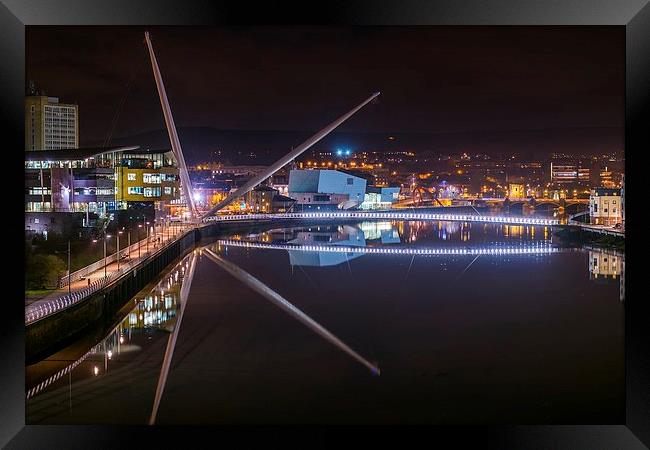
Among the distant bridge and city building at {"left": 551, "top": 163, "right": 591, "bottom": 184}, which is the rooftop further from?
city building at {"left": 551, "top": 163, "right": 591, "bottom": 184}

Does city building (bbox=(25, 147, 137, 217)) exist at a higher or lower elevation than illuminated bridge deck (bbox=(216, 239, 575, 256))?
higher

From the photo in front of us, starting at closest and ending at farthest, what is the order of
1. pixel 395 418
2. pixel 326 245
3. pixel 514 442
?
pixel 514 442
pixel 395 418
pixel 326 245

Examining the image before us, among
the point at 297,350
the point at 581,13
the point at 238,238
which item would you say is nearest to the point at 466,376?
the point at 297,350

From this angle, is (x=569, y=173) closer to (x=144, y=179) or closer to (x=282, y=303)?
(x=144, y=179)

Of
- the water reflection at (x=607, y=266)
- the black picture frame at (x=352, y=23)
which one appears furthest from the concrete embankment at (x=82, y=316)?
the water reflection at (x=607, y=266)

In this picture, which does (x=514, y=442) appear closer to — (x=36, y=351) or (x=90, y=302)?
(x=36, y=351)

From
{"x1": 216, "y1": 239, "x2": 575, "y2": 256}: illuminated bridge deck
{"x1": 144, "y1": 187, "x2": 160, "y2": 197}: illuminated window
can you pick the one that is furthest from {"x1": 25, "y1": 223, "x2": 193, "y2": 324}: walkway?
{"x1": 144, "y1": 187, "x2": 160, "y2": 197}: illuminated window
